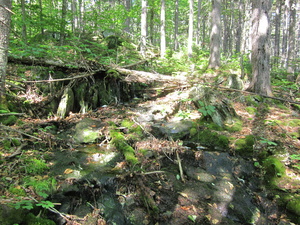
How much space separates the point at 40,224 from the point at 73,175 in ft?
4.24

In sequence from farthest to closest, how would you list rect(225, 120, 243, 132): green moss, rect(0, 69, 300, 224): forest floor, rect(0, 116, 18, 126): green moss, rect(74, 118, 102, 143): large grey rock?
rect(225, 120, 243, 132): green moss, rect(74, 118, 102, 143): large grey rock, rect(0, 116, 18, 126): green moss, rect(0, 69, 300, 224): forest floor

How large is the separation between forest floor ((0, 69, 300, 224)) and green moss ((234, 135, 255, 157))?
0.06m

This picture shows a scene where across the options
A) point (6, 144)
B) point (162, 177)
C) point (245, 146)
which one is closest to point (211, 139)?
point (245, 146)

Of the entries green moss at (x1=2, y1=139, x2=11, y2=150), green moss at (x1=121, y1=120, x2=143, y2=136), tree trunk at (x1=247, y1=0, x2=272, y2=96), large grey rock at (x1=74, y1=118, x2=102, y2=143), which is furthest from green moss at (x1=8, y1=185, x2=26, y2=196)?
tree trunk at (x1=247, y1=0, x2=272, y2=96)

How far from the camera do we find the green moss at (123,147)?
13.7 feet

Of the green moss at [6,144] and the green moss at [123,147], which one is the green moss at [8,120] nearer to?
the green moss at [6,144]

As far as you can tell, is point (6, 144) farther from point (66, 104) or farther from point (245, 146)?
point (245, 146)

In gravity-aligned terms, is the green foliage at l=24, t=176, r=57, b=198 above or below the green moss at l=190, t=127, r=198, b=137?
below

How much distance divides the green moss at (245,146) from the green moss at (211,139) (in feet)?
0.92

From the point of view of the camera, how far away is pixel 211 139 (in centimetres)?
543

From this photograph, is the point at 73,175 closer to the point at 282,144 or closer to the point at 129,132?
the point at 129,132

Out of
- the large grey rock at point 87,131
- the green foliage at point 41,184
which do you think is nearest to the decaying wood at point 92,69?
→ the large grey rock at point 87,131

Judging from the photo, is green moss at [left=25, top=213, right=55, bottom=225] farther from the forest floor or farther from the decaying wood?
the decaying wood

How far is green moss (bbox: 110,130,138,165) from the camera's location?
416 cm
